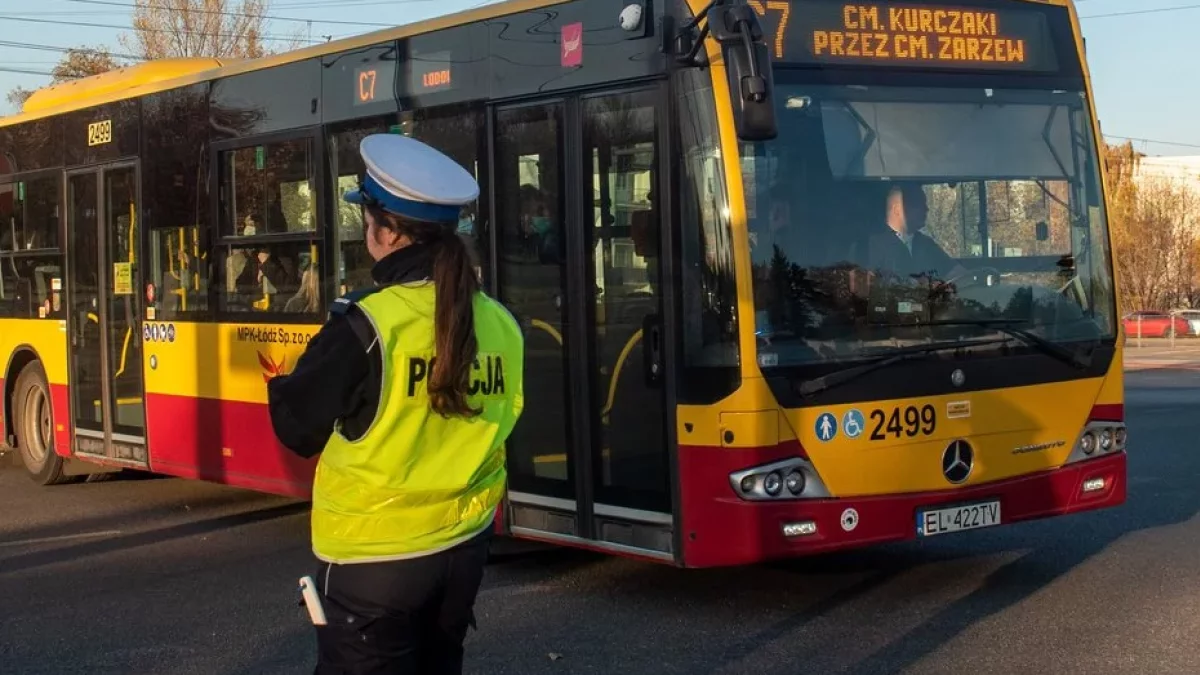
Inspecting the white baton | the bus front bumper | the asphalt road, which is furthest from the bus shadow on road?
the white baton

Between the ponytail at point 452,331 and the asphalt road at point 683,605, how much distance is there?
3329 millimetres

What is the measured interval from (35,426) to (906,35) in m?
8.60

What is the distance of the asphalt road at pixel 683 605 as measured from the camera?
21.4 ft

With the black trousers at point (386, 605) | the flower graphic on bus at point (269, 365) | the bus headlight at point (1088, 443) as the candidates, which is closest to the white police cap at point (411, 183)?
the black trousers at point (386, 605)

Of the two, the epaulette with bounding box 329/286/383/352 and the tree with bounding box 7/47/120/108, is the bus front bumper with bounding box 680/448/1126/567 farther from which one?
the tree with bounding box 7/47/120/108

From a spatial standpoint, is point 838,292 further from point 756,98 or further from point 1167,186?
point 1167,186

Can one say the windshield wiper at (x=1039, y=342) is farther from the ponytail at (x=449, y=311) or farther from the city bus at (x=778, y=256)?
the ponytail at (x=449, y=311)

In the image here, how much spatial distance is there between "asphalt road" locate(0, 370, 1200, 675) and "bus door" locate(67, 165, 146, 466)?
3.37 feet

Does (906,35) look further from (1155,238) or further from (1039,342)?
(1155,238)

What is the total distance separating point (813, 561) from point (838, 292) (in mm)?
2309

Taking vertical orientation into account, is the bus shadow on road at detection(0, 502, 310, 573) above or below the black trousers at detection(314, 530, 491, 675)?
below

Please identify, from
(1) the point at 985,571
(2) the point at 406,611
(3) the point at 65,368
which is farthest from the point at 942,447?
(3) the point at 65,368

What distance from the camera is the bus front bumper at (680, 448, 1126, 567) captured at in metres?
6.79

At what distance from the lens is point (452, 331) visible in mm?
3250
